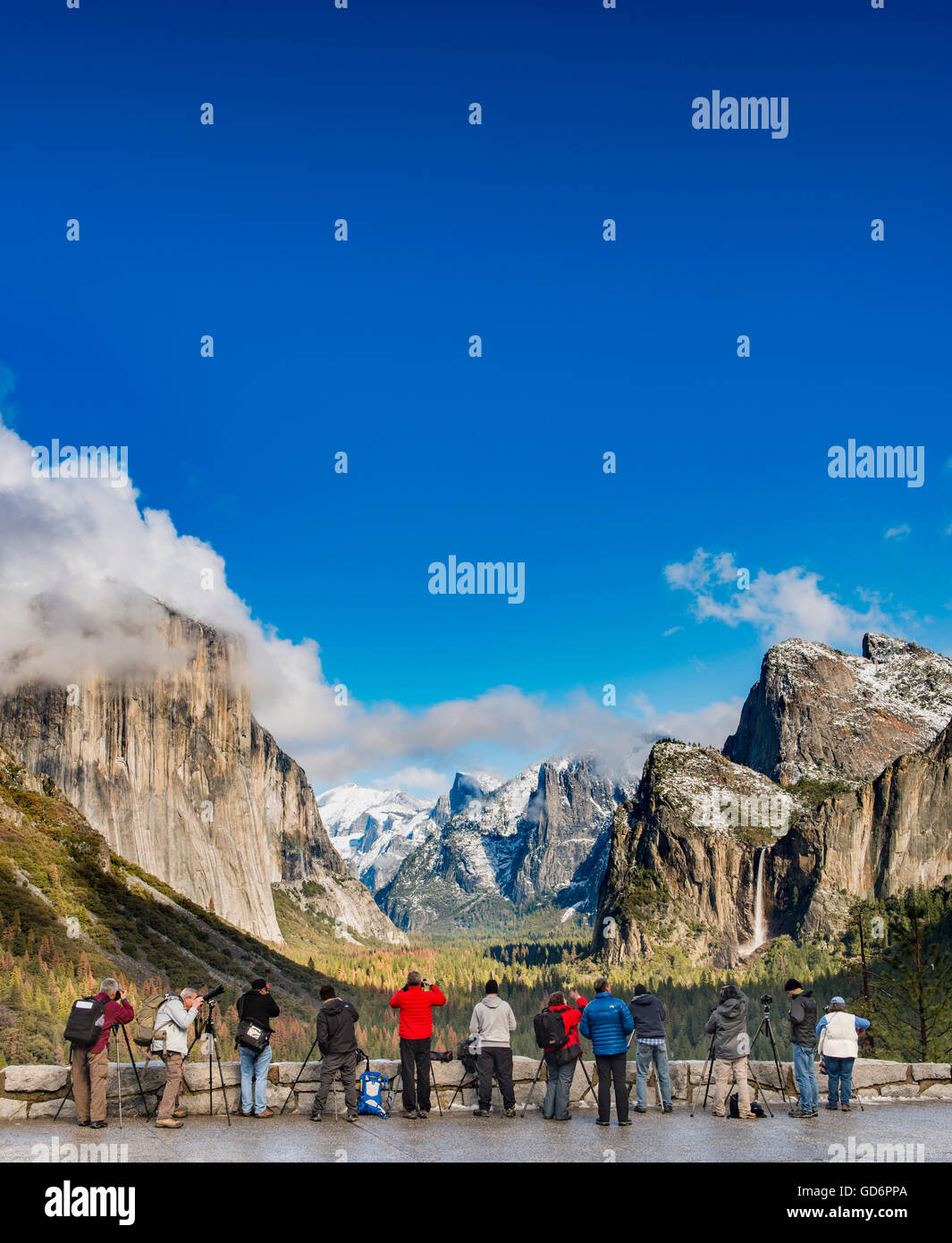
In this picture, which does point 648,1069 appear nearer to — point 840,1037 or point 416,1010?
point 840,1037

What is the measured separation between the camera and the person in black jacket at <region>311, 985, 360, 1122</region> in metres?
25.0

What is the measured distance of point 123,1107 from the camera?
81.7 ft

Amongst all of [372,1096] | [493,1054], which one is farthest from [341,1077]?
[493,1054]

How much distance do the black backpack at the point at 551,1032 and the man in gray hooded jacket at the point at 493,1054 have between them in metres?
0.80

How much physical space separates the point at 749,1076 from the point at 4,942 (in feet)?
341

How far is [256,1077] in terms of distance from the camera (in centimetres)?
2533

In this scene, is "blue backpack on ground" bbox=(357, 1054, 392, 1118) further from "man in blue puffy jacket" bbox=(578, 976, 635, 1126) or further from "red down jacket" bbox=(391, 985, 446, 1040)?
"man in blue puffy jacket" bbox=(578, 976, 635, 1126)

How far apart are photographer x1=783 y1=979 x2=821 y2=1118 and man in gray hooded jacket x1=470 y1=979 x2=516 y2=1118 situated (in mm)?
7407

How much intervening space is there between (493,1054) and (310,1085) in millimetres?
4973

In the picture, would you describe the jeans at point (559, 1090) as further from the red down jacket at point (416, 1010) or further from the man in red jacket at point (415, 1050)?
the red down jacket at point (416, 1010)

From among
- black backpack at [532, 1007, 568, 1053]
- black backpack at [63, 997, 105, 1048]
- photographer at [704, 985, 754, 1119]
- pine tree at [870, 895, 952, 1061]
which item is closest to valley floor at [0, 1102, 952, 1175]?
photographer at [704, 985, 754, 1119]

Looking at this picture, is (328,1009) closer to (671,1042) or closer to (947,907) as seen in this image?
(671,1042)
